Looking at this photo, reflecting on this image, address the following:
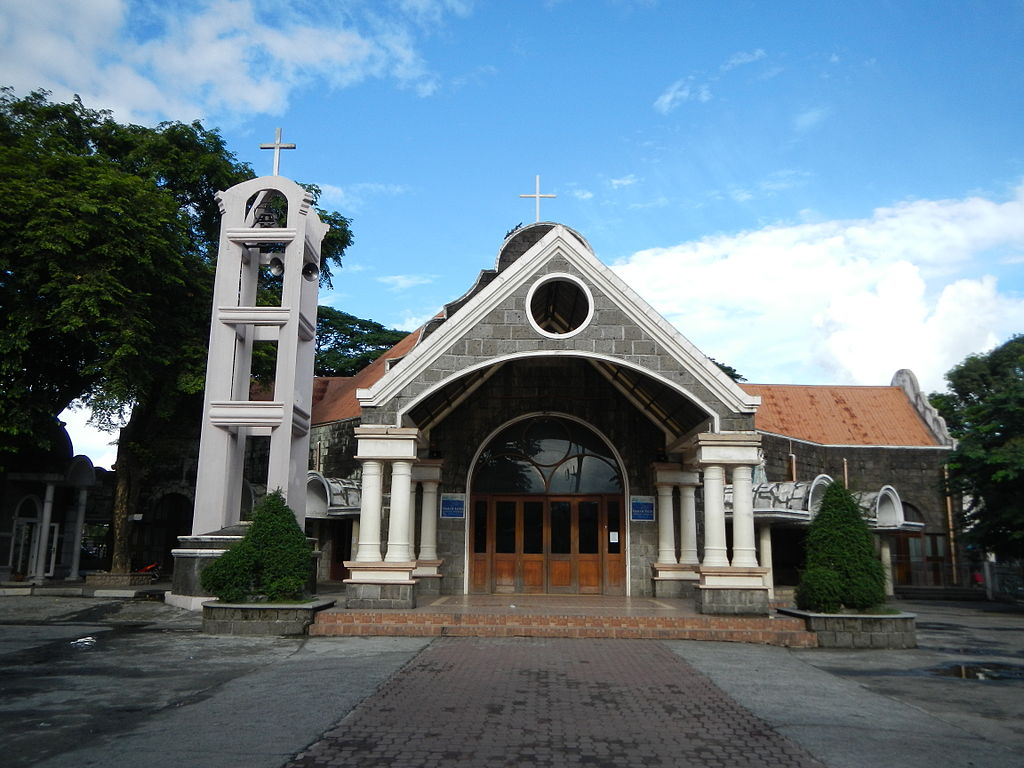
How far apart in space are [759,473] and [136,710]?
19606 mm

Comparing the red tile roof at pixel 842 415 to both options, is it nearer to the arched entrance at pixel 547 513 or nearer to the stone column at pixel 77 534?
the arched entrance at pixel 547 513

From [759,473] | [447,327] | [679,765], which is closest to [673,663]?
[679,765]

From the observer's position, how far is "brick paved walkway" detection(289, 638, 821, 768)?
578 centimetres

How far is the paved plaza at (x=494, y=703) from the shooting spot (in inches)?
232

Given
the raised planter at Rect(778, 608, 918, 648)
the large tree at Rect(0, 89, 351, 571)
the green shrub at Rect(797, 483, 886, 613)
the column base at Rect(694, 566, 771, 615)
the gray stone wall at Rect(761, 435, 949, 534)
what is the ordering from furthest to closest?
the gray stone wall at Rect(761, 435, 949, 534) < the large tree at Rect(0, 89, 351, 571) < the column base at Rect(694, 566, 771, 615) < the green shrub at Rect(797, 483, 886, 613) < the raised planter at Rect(778, 608, 918, 648)

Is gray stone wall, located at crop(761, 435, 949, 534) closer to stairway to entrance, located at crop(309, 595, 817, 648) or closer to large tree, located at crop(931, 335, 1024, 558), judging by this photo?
large tree, located at crop(931, 335, 1024, 558)

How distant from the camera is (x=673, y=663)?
10070 millimetres

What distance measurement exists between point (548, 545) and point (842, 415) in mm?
16742

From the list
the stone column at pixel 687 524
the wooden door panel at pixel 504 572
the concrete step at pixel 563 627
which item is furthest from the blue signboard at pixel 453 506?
the concrete step at pixel 563 627

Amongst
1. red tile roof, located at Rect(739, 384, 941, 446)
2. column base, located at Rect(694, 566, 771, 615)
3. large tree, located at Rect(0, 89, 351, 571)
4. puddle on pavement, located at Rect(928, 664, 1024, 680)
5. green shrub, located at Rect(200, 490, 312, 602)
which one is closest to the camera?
puddle on pavement, located at Rect(928, 664, 1024, 680)

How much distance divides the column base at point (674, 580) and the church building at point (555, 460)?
34mm

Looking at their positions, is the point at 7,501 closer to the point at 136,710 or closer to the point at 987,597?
the point at 136,710

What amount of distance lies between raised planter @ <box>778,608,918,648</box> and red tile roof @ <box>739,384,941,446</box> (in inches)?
617

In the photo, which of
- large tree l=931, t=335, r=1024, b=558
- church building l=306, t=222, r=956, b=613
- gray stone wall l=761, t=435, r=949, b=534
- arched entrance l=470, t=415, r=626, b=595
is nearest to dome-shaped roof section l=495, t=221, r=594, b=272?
church building l=306, t=222, r=956, b=613
